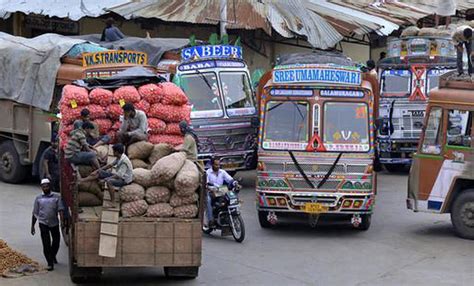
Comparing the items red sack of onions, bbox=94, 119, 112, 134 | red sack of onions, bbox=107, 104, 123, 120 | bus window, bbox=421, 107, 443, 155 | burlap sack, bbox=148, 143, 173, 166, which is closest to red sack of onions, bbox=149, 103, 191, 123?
red sack of onions, bbox=107, 104, 123, 120

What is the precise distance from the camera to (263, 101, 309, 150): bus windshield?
13.9 metres

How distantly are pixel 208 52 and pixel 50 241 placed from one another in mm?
7100

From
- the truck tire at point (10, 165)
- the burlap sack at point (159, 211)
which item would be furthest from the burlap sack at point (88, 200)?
the truck tire at point (10, 165)

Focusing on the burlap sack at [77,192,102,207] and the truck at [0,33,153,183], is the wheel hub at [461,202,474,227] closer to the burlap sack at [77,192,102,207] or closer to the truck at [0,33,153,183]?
the burlap sack at [77,192,102,207]

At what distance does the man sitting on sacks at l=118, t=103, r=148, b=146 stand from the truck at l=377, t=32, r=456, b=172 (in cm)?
923

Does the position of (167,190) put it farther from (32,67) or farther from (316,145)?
(32,67)

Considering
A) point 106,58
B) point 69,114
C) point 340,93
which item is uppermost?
point 106,58

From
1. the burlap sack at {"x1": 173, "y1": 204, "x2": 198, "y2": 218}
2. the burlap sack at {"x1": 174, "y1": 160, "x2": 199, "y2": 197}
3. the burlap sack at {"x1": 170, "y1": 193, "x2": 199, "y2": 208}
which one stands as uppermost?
the burlap sack at {"x1": 174, "y1": 160, "x2": 199, "y2": 197}

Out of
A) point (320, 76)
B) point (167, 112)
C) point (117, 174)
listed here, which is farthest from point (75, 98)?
point (320, 76)

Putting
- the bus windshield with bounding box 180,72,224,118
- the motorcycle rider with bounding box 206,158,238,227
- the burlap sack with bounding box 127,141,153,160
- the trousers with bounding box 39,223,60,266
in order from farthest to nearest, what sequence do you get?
the bus windshield with bounding box 180,72,224,118 < the motorcycle rider with bounding box 206,158,238,227 < the trousers with bounding box 39,223,60,266 < the burlap sack with bounding box 127,141,153,160

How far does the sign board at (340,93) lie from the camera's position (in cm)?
1394

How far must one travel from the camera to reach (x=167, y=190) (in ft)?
33.9

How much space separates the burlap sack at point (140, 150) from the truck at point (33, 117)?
4989 millimetres

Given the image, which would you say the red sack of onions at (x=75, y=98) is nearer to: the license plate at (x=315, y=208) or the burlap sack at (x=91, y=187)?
the burlap sack at (x=91, y=187)
